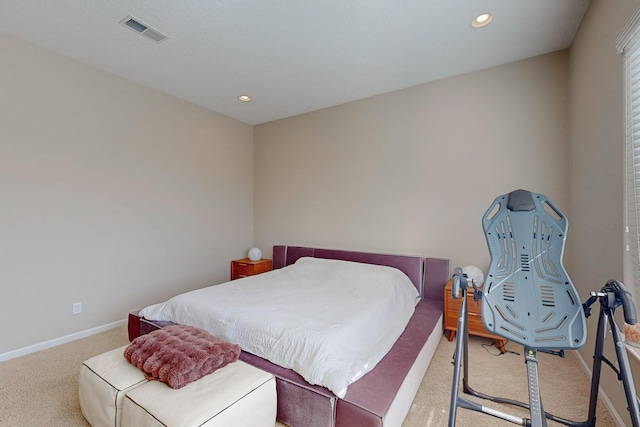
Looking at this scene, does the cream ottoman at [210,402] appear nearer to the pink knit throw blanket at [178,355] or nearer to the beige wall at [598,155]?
the pink knit throw blanket at [178,355]

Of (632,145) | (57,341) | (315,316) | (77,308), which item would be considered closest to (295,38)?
(315,316)

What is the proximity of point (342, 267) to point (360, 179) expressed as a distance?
4.00 ft

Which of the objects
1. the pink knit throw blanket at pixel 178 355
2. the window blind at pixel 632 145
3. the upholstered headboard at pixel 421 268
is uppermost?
the window blind at pixel 632 145

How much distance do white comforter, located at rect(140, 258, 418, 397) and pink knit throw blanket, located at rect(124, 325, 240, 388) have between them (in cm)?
25

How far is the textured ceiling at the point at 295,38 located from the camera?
2121 millimetres

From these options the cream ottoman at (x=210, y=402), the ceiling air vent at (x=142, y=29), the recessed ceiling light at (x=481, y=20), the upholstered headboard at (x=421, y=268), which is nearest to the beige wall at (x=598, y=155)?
the recessed ceiling light at (x=481, y=20)

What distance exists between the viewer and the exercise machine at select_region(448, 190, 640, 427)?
138cm

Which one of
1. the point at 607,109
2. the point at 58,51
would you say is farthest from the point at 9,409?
the point at 607,109

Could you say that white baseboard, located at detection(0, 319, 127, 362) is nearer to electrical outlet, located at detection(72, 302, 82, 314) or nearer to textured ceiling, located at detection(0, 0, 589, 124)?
electrical outlet, located at detection(72, 302, 82, 314)

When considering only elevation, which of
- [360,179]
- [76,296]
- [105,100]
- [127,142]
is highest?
[105,100]

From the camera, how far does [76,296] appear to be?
9.46 feet

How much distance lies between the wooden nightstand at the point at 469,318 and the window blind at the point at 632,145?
118 centimetres

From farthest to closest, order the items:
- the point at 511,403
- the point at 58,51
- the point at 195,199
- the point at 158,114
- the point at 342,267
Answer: the point at 195,199 → the point at 158,114 → the point at 342,267 → the point at 58,51 → the point at 511,403

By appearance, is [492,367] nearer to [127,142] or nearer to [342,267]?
[342,267]
